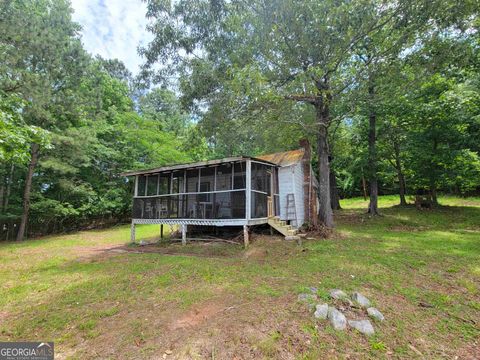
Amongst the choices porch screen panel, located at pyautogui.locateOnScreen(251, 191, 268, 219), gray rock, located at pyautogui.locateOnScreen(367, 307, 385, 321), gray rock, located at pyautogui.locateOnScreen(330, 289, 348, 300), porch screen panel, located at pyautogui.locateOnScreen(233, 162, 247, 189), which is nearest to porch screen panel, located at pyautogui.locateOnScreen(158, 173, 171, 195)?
porch screen panel, located at pyautogui.locateOnScreen(233, 162, 247, 189)

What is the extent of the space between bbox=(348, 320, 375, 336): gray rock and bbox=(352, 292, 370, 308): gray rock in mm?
464

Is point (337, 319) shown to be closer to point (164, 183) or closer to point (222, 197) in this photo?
point (222, 197)

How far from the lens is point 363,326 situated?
3.70 metres

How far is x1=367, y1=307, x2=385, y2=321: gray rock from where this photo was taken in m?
3.94

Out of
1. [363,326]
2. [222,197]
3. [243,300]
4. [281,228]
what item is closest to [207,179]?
[222,197]

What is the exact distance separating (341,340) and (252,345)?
1234 mm

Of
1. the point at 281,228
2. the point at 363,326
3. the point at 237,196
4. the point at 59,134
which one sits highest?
the point at 59,134

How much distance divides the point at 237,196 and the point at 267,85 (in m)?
4.68

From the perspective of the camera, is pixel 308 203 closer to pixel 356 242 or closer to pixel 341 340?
pixel 356 242

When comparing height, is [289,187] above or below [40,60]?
below

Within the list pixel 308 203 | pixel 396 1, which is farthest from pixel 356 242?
pixel 396 1

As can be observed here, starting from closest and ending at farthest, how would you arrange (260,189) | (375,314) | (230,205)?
(375,314)
(230,205)
(260,189)

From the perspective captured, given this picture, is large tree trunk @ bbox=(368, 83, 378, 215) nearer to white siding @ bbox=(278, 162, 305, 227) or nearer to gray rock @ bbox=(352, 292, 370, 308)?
white siding @ bbox=(278, 162, 305, 227)

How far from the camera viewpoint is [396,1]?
8438 millimetres
